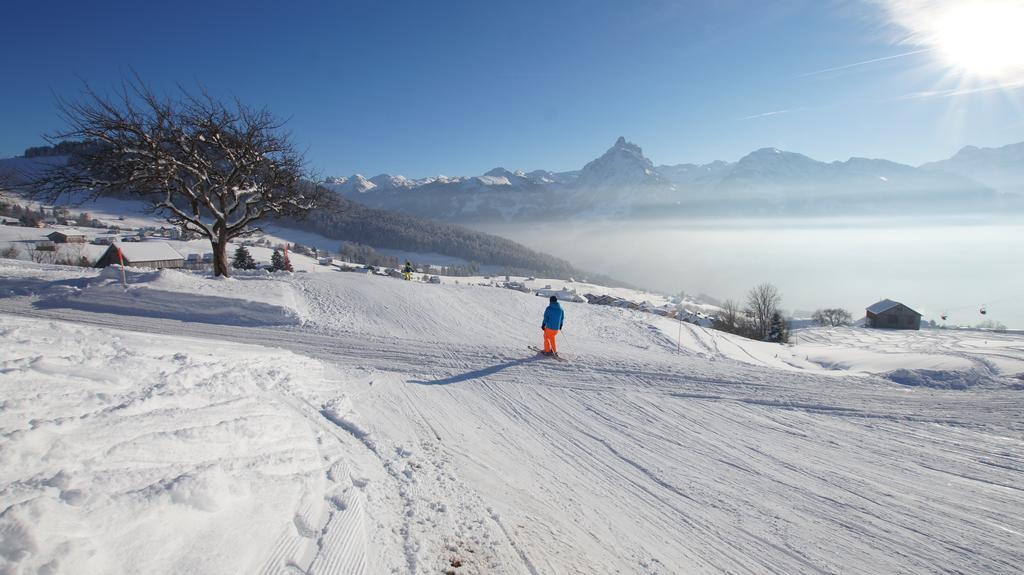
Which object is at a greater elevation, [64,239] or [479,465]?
[64,239]

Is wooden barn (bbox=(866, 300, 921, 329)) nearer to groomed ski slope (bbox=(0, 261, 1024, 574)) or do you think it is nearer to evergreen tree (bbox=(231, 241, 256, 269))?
groomed ski slope (bbox=(0, 261, 1024, 574))

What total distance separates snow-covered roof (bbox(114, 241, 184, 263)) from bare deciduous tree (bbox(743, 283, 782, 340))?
64.6 m

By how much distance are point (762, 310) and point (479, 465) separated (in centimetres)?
4786

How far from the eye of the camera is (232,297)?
13.3 meters

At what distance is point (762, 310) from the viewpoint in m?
44.2

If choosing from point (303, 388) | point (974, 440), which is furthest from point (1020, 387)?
point (303, 388)

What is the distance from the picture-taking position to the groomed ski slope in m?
2.99

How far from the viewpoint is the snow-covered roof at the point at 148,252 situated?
42547 mm

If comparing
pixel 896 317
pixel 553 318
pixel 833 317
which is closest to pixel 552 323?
pixel 553 318

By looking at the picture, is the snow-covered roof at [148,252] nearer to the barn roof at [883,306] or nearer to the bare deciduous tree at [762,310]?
the bare deciduous tree at [762,310]

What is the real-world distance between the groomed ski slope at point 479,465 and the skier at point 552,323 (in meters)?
0.85

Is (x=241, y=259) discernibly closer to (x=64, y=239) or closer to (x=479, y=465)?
(x=64, y=239)

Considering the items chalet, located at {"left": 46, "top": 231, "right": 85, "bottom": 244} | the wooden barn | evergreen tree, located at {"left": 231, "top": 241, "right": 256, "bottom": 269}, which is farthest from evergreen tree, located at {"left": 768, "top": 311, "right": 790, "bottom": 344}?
chalet, located at {"left": 46, "top": 231, "right": 85, "bottom": 244}

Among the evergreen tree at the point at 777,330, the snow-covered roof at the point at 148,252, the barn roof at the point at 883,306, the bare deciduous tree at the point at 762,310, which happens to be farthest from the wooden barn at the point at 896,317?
the snow-covered roof at the point at 148,252
